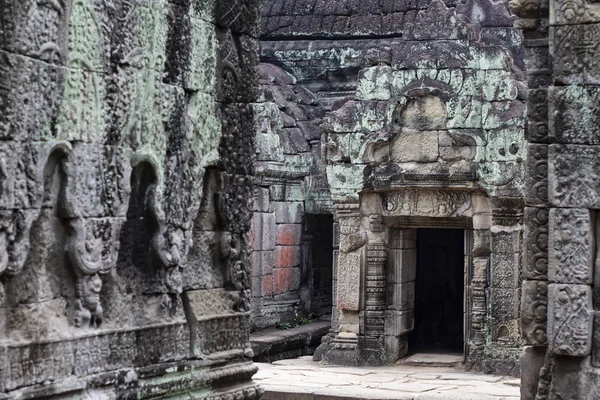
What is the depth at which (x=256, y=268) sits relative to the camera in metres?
17.5

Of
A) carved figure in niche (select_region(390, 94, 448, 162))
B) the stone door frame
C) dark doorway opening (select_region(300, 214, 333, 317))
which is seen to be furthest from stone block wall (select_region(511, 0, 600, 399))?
dark doorway opening (select_region(300, 214, 333, 317))

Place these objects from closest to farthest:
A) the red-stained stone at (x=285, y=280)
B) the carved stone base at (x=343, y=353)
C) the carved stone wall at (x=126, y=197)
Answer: the carved stone wall at (x=126, y=197)
the carved stone base at (x=343, y=353)
the red-stained stone at (x=285, y=280)

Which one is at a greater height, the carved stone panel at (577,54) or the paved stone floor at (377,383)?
the carved stone panel at (577,54)

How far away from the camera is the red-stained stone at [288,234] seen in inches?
707

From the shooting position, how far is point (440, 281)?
18109 mm

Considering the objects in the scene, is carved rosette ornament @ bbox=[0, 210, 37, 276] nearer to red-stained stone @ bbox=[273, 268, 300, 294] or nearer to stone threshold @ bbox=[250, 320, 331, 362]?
stone threshold @ bbox=[250, 320, 331, 362]

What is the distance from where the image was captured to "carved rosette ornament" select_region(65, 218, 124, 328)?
703cm

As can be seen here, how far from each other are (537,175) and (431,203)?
6920mm

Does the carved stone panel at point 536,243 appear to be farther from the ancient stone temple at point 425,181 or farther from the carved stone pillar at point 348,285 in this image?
the carved stone pillar at point 348,285

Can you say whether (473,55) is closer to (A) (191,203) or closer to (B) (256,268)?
(B) (256,268)

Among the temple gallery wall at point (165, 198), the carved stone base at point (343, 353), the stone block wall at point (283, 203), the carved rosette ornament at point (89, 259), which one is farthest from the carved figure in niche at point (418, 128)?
the carved rosette ornament at point (89, 259)

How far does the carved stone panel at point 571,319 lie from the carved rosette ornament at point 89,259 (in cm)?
247

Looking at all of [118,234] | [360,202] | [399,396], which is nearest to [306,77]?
[360,202]

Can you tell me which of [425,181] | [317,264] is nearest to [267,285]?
[317,264]
